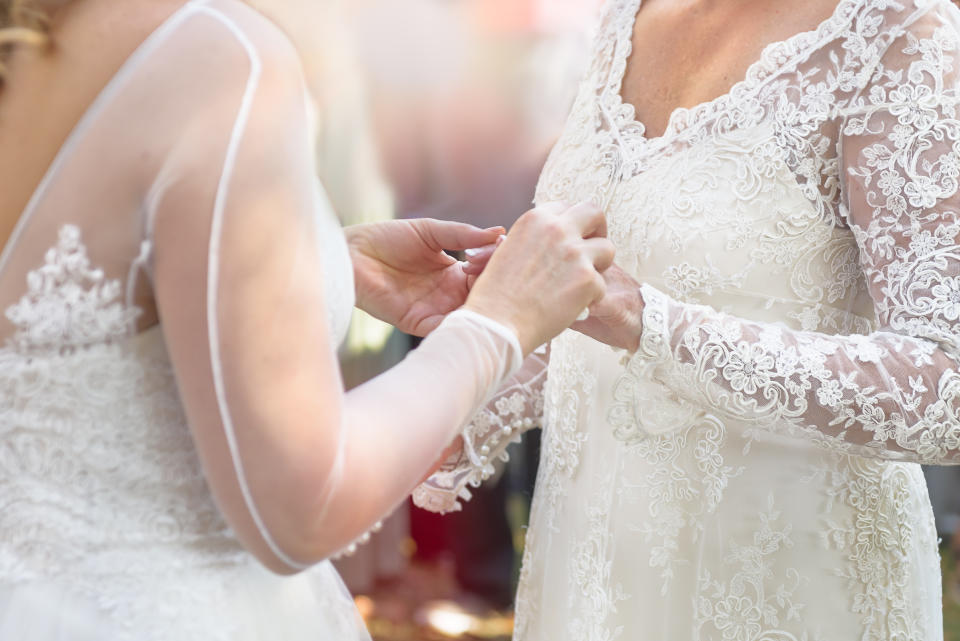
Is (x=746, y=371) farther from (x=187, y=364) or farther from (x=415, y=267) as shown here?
(x=187, y=364)

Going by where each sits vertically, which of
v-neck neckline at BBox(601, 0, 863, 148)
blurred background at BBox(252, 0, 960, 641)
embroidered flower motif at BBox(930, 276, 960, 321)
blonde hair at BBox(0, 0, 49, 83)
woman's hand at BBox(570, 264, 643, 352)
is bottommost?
blurred background at BBox(252, 0, 960, 641)

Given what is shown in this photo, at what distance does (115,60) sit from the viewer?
91cm

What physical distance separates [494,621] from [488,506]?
563mm

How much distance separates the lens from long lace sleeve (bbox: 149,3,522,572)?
33.8 inches

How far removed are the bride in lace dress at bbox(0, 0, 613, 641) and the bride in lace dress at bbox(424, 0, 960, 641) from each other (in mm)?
550

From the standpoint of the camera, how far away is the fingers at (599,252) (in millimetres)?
1273

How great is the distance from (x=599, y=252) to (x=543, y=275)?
13 cm

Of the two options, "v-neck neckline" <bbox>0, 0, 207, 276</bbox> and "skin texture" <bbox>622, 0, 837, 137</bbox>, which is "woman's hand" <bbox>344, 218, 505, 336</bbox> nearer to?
"skin texture" <bbox>622, 0, 837, 137</bbox>

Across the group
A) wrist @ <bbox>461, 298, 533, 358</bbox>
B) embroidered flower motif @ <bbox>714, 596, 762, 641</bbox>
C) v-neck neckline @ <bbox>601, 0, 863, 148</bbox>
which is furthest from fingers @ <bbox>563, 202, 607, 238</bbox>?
embroidered flower motif @ <bbox>714, 596, 762, 641</bbox>

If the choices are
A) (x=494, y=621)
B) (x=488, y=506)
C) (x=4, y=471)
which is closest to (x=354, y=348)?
(x=488, y=506)

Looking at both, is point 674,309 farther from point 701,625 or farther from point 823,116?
point 701,625

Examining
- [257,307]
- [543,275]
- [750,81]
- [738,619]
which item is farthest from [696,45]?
[257,307]

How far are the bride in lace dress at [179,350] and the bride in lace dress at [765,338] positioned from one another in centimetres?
55

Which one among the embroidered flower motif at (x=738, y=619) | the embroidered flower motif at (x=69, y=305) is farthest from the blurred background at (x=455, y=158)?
the embroidered flower motif at (x=69, y=305)
